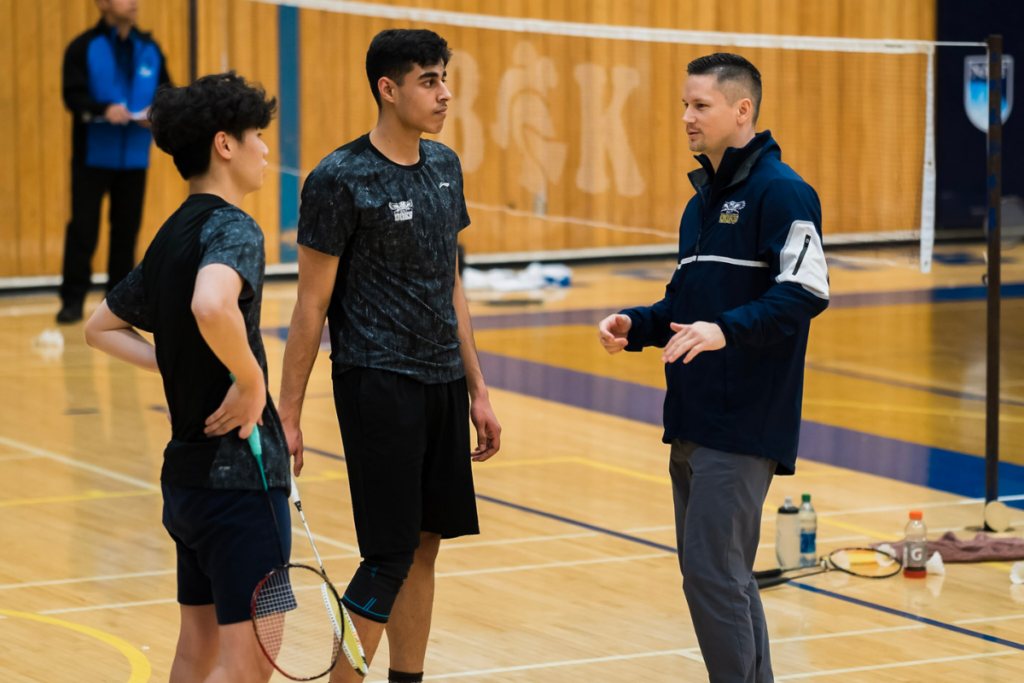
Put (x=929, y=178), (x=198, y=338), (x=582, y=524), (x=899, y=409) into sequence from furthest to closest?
1. (x=899, y=409)
2. (x=929, y=178)
3. (x=582, y=524)
4. (x=198, y=338)

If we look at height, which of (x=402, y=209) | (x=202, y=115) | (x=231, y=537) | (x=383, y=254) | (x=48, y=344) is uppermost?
(x=202, y=115)

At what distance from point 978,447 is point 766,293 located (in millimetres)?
5397

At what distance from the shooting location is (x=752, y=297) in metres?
4.25

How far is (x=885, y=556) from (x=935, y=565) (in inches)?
8.5

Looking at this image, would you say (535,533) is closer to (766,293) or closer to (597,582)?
(597,582)

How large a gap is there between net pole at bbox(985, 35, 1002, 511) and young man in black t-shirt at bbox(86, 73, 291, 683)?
13.8ft

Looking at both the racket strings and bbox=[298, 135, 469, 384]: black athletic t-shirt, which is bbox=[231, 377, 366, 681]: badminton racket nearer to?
the racket strings

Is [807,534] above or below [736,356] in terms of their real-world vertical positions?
below

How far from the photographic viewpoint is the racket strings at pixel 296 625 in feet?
11.6

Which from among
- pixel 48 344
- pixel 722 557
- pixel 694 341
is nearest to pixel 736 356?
pixel 694 341

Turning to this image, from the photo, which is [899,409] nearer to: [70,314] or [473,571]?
[473,571]

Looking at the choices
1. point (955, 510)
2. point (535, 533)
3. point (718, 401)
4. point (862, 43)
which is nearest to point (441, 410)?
point (718, 401)

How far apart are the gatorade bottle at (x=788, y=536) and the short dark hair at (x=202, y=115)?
340 centimetres

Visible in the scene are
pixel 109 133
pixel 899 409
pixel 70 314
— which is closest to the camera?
pixel 899 409
